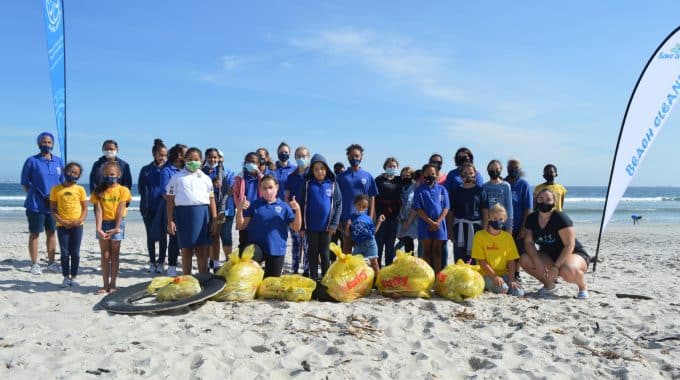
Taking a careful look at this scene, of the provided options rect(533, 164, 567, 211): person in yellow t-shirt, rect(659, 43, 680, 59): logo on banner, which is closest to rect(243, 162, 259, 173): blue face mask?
rect(533, 164, 567, 211): person in yellow t-shirt

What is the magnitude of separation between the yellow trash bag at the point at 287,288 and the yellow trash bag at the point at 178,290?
0.66 metres

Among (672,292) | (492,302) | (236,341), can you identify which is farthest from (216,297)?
(672,292)

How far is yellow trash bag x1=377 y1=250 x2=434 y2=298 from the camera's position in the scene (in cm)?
498

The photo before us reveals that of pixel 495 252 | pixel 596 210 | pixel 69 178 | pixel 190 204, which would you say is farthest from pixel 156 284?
pixel 596 210

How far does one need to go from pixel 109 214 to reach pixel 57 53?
3.36m

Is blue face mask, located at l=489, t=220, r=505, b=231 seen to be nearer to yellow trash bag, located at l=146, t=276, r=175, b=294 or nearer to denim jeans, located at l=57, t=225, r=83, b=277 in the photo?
yellow trash bag, located at l=146, t=276, r=175, b=294

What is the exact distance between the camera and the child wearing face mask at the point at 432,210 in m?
5.77

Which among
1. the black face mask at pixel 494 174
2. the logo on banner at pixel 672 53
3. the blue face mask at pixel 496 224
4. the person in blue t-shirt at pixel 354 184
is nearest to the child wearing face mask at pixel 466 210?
the black face mask at pixel 494 174

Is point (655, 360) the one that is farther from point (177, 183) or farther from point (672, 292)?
point (177, 183)

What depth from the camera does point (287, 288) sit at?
4.84 meters

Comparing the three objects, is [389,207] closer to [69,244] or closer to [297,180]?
[297,180]

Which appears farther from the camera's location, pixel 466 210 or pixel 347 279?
pixel 466 210

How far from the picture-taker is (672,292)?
231 inches

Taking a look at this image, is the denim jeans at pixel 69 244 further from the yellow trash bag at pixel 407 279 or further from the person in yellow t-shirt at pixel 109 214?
the yellow trash bag at pixel 407 279
